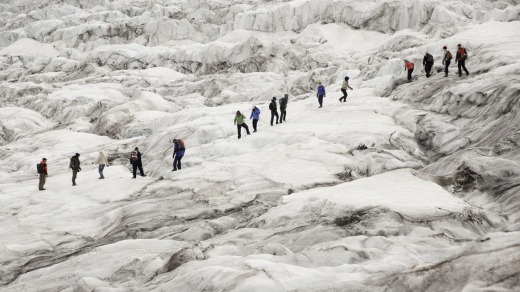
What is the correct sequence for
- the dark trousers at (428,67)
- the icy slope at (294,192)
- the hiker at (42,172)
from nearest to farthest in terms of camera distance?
Answer: the icy slope at (294,192) < the hiker at (42,172) < the dark trousers at (428,67)

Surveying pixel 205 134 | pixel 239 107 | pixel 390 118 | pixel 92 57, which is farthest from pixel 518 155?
pixel 92 57

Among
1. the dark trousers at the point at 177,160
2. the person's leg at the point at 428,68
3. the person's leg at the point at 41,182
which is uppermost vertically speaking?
the person's leg at the point at 428,68

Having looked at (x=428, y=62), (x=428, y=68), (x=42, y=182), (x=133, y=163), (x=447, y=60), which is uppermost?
(x=447, y=60)

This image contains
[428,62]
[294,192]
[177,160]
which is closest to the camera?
[294,192]

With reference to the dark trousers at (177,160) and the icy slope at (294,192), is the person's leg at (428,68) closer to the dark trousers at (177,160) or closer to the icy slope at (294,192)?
the icy slope at (294,192)

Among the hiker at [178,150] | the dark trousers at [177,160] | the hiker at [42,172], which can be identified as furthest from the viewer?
the dark trousers at [177,160]

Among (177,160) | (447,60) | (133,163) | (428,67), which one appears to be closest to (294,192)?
(177,160)

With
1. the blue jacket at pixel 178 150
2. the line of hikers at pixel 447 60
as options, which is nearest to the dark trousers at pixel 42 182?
the blue jacket at pixel 178 150

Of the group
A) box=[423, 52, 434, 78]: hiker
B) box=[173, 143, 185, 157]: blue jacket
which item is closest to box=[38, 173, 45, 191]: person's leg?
box=[173, 143, 185, 157]: blue jacket

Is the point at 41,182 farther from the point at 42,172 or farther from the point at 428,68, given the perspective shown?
the point at 428,68

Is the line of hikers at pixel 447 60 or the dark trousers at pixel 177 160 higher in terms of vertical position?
the line of hikers at pixel 447 60

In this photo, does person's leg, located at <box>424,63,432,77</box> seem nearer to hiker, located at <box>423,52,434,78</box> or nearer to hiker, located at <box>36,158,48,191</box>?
hiker, located at <box>423,52,434,78</box>

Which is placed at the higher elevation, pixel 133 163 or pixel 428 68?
pixel 428 68

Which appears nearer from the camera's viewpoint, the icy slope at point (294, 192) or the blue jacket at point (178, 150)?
the icy slope at point (294, 192)
